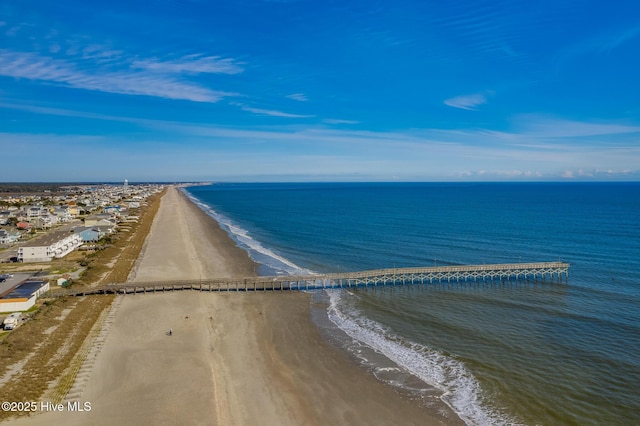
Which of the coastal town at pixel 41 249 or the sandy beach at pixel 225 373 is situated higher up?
the coastal town at pixel 41 249

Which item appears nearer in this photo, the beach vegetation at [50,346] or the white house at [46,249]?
the beach vegetation at [50,346]

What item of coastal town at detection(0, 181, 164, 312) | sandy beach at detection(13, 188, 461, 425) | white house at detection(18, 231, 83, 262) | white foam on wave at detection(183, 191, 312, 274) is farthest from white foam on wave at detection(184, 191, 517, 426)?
white house at detection(18, 231, 83, 262)

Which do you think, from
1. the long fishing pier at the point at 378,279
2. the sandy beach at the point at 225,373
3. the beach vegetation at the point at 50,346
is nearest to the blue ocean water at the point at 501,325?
the long fishing pier at the point at 378,279

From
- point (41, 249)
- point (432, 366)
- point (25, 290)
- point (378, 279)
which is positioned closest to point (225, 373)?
point (432, 366)

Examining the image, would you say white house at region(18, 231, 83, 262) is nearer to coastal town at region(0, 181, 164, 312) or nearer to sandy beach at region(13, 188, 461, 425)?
coastal town at region(0, 181, 164, 312)

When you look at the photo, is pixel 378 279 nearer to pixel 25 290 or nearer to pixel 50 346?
pixel 50 346

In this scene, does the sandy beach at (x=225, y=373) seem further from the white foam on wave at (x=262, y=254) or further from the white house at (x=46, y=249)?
the white house at (x=46, y=249)

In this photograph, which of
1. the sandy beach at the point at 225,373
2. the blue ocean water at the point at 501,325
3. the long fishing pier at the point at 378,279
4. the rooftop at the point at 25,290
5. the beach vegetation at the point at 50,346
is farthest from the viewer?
the long fishing pier at the point at 378,279
